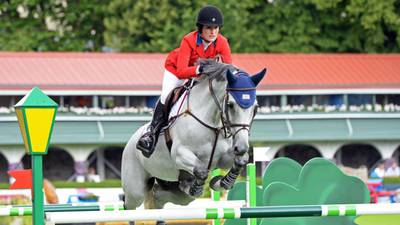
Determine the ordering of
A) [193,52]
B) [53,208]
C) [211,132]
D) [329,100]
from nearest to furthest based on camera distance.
→ [211,132]
[193,52]
[53,208]
[329,100]

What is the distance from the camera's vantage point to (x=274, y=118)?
127ft

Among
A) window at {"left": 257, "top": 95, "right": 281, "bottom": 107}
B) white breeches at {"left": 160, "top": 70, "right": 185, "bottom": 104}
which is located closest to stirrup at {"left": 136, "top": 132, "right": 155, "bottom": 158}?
white breeches at {"left": 160, "top": 70, "right": 185, "bottom": 104}

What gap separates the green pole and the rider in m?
2.16

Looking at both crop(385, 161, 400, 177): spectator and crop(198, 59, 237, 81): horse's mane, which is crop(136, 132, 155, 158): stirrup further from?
crop(385, 161, 400, 177): spectator

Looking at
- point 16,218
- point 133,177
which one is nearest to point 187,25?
point 16,218

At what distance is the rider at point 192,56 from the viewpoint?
916 centimetres

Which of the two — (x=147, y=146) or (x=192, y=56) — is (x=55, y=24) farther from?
(x=192, y=56)

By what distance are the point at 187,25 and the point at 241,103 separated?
103ft

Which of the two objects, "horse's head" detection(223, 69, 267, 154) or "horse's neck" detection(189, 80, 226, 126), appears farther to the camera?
"horse's neck" detection(189, 80, 226, 126)

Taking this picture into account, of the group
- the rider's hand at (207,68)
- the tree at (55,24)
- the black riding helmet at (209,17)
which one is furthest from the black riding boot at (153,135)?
the tree at (55,24)

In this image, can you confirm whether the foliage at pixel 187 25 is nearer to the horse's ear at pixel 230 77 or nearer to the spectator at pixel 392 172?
the spectator at pixel 392 172

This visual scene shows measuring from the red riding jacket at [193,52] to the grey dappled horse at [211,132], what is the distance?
0.42 ft

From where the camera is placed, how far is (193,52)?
30.6 feet

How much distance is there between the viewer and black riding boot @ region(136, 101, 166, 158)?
9617 millimetres
